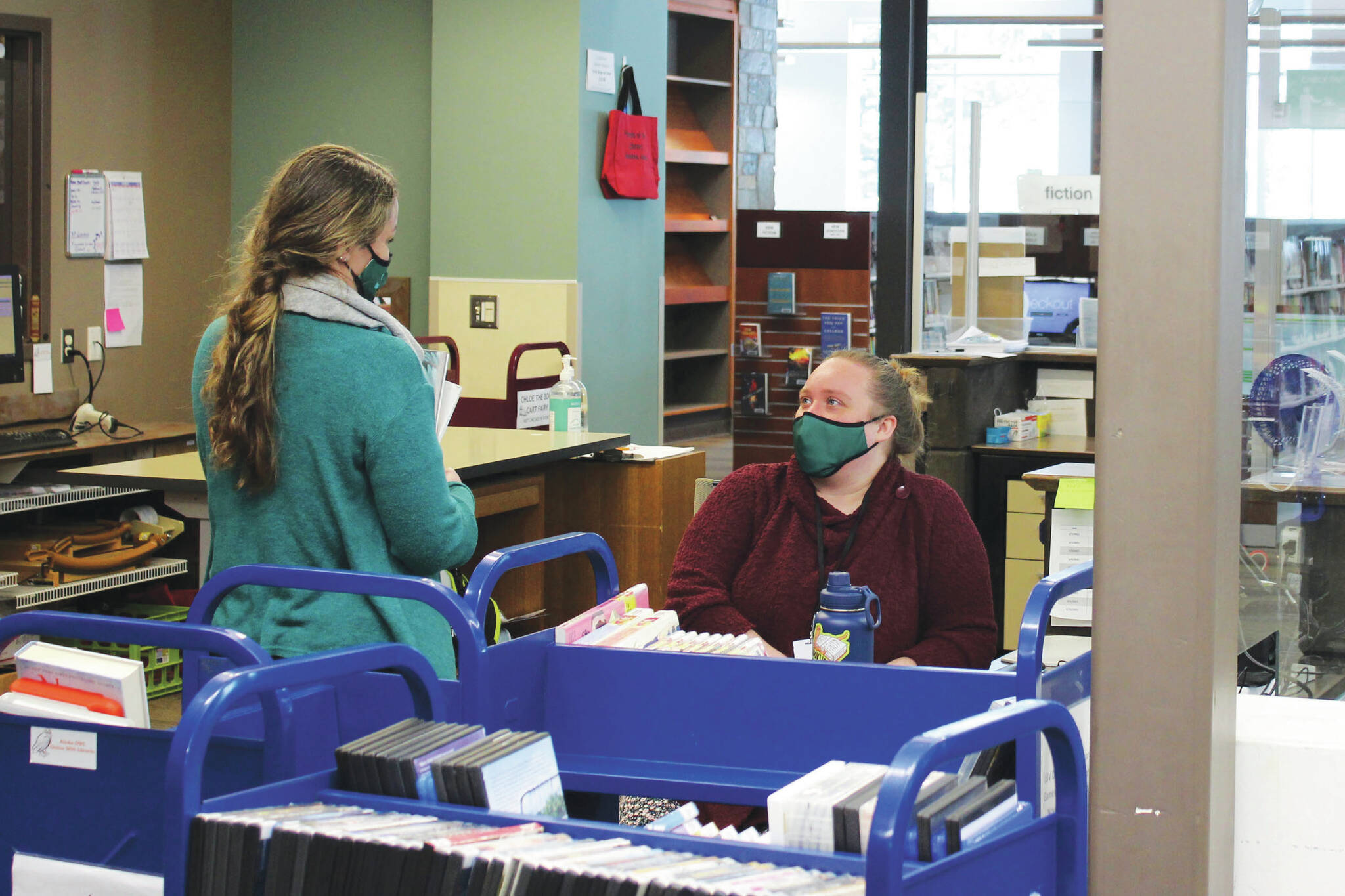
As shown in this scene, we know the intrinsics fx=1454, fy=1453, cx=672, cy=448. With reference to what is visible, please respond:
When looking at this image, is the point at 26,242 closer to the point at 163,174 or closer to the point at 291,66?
the point at 163,174

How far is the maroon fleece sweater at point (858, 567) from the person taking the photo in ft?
8.50

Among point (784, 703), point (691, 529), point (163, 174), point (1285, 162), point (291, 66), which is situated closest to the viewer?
point (784, 703)

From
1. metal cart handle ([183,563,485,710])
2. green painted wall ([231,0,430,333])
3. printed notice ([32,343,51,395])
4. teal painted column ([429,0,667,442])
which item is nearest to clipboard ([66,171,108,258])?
printed notice ([32,343,51,395])

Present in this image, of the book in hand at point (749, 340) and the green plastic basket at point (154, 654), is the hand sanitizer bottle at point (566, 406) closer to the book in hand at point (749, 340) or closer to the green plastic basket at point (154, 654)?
the green plastic basket at point (154, 654)

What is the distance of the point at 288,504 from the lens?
220 cm

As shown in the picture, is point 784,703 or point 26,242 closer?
point 784,703

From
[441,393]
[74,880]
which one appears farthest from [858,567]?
[74,880]

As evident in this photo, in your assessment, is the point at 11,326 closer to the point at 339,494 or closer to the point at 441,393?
the point at 441,393

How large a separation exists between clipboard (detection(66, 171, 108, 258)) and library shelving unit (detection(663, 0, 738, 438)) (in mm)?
3898

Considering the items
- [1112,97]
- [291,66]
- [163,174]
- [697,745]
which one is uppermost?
[291,66]

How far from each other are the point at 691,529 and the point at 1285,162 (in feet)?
3.92

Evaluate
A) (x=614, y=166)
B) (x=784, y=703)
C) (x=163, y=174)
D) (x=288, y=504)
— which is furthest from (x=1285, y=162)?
(x=163, y=174)

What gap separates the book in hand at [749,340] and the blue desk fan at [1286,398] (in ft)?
20.4

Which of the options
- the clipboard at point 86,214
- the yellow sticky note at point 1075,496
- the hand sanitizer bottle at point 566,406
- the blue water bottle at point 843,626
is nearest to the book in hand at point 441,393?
the blue water bottle at point 843,626
